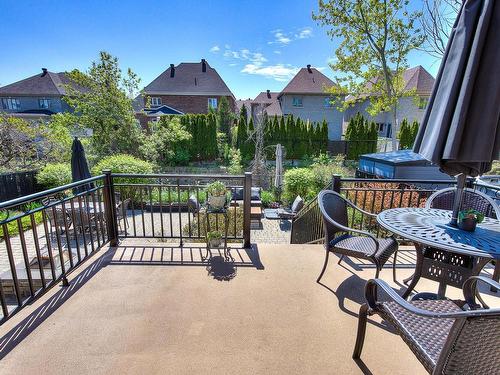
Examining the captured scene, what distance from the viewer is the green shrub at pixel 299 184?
954cm

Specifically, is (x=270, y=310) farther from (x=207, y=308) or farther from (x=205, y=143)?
(x=205, y=143)

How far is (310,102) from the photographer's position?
21.7m

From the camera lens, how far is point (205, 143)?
15.6m

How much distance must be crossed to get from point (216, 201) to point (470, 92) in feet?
7.99

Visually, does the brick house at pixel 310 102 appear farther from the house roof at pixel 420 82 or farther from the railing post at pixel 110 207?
the railing post at pixel 110 207

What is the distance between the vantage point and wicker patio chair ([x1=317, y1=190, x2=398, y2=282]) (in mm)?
2295

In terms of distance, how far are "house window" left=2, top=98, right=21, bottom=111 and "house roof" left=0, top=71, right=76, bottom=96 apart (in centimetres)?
64

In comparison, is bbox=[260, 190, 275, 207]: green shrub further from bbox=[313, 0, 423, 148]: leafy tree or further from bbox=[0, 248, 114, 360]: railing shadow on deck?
bbox=[0, 248, 114, 360]: railing shadow on deck

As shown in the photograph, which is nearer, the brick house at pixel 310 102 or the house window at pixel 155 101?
the brick house at pixel 310 102

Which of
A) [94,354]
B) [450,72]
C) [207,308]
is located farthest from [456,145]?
[94,354]

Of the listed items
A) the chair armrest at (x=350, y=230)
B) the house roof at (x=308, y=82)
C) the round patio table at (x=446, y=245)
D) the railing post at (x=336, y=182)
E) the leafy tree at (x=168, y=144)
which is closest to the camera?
the round patio table at (x=446, y=245)

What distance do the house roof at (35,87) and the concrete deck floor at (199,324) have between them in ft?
91.5

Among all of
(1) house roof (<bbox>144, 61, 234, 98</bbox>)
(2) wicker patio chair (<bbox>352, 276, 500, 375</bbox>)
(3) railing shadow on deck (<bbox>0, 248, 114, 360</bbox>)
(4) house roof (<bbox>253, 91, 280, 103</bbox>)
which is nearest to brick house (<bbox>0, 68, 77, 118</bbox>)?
(1) house roof (<bbox>144, 61, 234, 98</bbox>)

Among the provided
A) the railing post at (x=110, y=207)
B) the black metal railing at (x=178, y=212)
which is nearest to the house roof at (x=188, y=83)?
the black metal railing at (x=178, y=212)
